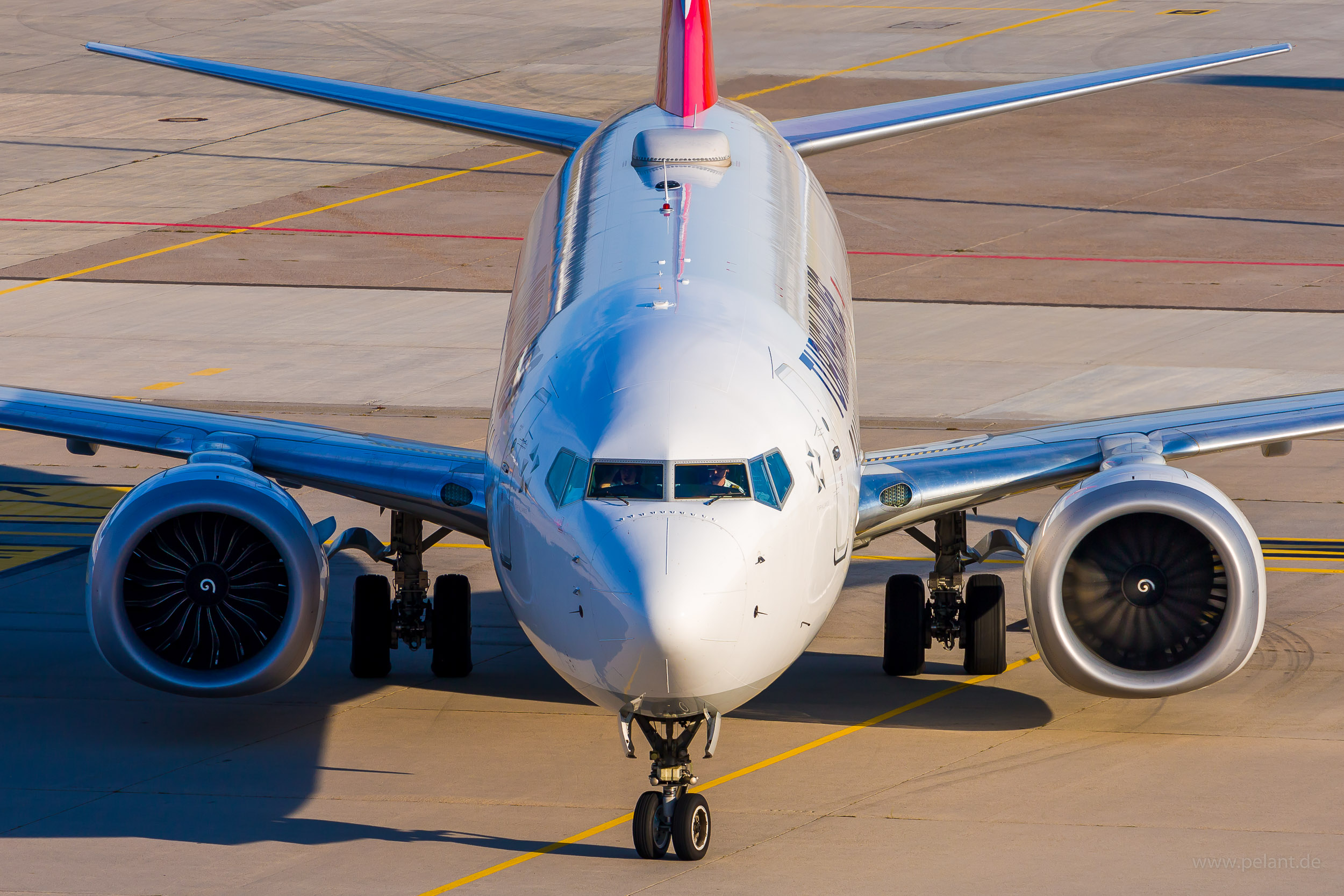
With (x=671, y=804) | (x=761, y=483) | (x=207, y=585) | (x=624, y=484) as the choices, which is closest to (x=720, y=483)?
(x=761, y=483)

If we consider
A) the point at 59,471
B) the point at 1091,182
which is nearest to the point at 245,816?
the point at 59,471

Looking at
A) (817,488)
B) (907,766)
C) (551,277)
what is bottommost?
(907,766)

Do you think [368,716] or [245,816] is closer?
[245,816]

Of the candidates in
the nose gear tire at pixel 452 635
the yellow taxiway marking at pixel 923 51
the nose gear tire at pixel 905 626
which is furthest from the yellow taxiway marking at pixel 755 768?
the yellow taxiway marking at pixel 923 51

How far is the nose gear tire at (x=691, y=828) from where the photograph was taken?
1361 centimetres

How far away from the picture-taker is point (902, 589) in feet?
57.6

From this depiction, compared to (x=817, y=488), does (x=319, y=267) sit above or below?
above

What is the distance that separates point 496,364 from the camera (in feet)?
95.4

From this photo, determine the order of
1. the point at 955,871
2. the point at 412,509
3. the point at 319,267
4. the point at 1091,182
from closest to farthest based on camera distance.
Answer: the point at 955,871 < the point at 412,509 < the point at 319,267 < the point at 1091,182

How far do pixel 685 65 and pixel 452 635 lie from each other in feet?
24.2

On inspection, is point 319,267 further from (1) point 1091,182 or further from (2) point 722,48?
(2) point 722,48

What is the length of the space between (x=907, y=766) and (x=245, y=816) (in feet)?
17.7

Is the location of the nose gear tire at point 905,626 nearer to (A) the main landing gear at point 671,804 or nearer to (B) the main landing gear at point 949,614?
(B) the main landing gear at point 949,614

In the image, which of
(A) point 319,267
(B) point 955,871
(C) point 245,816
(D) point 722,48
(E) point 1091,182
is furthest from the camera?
(D) point 722,48
